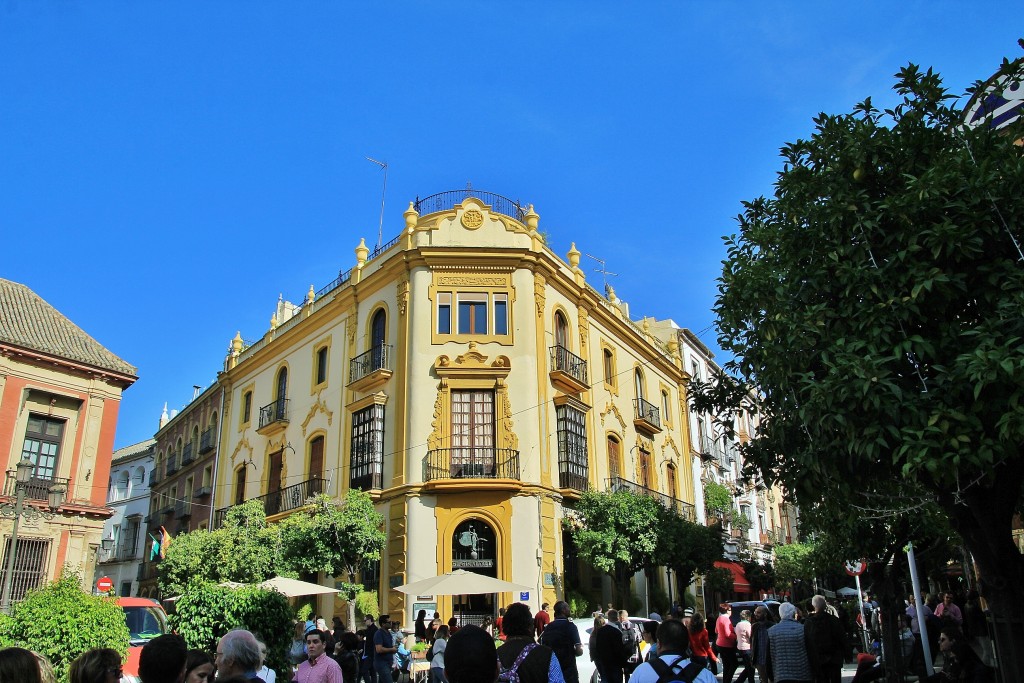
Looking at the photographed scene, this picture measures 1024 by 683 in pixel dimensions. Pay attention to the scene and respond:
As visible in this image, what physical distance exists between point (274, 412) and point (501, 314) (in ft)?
35.5

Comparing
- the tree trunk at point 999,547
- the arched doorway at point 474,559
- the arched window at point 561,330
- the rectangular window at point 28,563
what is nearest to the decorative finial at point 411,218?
the arched window at point 561,330

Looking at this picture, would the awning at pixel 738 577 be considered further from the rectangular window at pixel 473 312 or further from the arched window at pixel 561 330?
the rectangular window at pixel 473 312

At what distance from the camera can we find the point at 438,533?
21.4m

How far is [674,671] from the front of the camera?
4.96 m

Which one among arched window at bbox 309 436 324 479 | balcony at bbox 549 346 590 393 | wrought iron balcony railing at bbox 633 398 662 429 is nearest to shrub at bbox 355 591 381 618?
arched window at bbox 309 436 324 479

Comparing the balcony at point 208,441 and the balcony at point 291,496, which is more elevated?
the balcony at point 208,441

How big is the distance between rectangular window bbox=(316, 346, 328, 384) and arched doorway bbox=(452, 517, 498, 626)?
866cm

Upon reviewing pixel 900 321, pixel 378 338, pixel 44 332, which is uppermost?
pixel 44 332

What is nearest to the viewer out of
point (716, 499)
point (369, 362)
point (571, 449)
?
point (571, 449)

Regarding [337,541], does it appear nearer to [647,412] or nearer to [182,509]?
[647,412]

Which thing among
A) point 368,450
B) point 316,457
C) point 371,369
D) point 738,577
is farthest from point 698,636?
point 738,577

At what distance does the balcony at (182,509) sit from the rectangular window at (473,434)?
18.5 meters

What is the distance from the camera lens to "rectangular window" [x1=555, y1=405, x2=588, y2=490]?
77.0ft

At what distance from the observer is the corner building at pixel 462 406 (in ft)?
70.5
